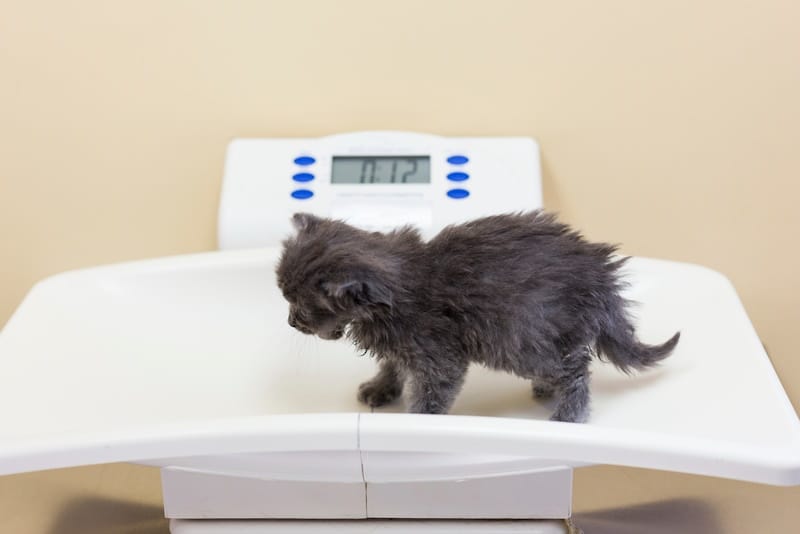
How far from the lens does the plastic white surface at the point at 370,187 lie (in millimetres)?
1080

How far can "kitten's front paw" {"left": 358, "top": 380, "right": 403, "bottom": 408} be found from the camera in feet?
3.05

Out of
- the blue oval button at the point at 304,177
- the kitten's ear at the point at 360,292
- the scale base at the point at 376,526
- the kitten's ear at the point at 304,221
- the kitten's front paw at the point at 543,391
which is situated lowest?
the scale base at the point at 376,526

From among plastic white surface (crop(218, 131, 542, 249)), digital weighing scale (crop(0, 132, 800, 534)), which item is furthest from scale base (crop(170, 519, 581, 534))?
plastic white surface (crop(218, 131, 542, 249))

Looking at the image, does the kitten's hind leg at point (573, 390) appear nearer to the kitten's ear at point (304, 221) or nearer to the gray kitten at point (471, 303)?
the gray kitten at point (471, 303)

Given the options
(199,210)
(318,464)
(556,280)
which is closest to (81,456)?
(318,464)

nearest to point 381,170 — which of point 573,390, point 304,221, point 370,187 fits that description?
point 370,187

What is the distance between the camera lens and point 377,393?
3.05 ft

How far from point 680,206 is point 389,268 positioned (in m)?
0.51

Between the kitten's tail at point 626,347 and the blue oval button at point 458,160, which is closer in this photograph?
the kitten's tail at point 626,347

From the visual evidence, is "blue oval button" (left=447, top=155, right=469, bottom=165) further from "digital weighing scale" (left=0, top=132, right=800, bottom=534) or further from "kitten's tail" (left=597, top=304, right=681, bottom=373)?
"kitten's tail" (left=597, top=304, right=681, bottom=373)

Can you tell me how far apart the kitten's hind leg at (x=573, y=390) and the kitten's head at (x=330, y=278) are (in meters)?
0.17

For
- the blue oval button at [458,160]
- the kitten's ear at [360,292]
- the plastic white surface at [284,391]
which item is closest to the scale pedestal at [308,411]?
the plastic white surface at [284,391]

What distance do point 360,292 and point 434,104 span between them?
0.41m

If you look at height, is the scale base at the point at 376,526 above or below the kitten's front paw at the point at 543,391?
below
